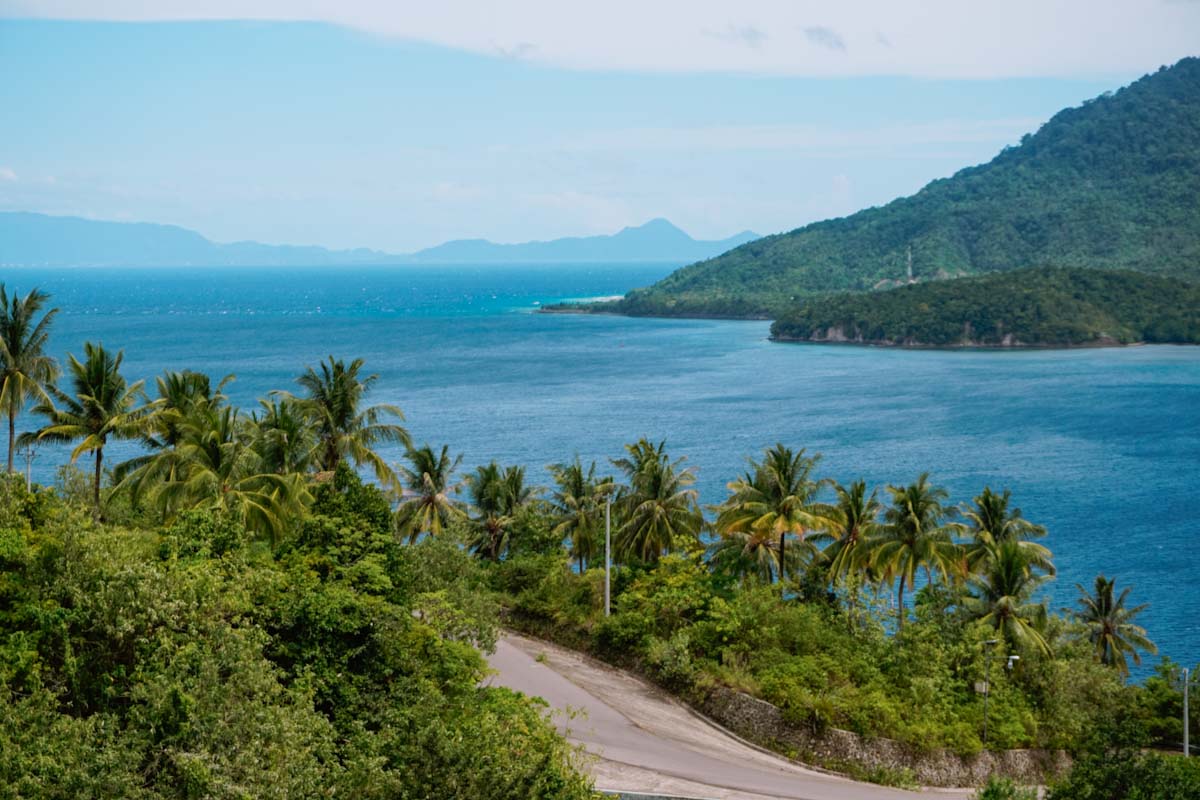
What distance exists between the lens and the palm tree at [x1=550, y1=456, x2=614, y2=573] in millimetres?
44125

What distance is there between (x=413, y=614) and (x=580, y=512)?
44.9 feet

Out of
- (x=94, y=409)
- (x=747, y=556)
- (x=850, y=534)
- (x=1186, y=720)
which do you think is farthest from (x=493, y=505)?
(x=1186, y=720)

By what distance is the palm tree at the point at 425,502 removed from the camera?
46031mm

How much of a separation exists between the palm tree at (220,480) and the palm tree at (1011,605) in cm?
2093

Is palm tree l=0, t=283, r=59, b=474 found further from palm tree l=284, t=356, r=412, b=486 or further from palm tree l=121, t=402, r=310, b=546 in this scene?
palm tree l=284, t=356, r=412, b=486

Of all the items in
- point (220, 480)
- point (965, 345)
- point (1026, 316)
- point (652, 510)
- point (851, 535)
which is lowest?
point (851, 535)

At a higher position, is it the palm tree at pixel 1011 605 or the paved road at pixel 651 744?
the palm tree at pixel 1011 605

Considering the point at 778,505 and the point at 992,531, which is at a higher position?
the point at 778,505

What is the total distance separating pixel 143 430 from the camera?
117ft

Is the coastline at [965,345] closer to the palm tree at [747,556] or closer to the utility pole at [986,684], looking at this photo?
the palm tree at [747,556]

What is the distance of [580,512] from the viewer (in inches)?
1752

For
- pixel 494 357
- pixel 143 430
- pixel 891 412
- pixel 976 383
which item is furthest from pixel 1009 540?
pixel 494 357

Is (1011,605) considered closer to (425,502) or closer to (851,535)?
(851,535)

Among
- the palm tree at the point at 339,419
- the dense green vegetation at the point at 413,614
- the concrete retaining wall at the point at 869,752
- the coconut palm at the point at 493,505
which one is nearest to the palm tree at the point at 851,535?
the dense green vegetation at the point at 413,614
